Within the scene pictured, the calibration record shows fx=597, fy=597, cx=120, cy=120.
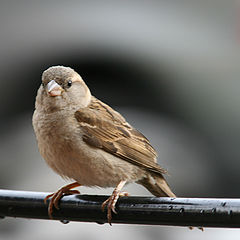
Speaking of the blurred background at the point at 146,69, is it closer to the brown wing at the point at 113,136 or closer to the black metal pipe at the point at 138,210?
the brown wing at the point at 113,136

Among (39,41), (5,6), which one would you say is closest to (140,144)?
(39,41)

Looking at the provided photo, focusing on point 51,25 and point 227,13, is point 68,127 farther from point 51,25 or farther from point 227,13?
point 227,13

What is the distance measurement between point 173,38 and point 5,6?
5.30 ft

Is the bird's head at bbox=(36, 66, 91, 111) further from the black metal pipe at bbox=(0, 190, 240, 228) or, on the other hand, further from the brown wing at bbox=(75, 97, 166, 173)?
the black metal pipe at bbox=(0, 190, 240, 228)

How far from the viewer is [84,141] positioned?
10.2ft

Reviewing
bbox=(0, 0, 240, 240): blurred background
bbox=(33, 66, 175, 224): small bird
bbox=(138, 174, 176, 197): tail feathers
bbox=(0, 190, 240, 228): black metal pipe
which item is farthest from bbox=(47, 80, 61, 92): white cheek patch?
bbox=(0, 0, 240, 240): blurred background

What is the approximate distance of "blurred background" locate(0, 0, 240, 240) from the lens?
17.0 ft

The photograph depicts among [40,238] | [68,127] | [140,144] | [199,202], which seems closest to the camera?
[199,202]

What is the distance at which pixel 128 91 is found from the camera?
17.9 ft

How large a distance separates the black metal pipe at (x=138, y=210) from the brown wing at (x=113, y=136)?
24.5 inches

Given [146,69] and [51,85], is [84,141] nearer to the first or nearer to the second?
[51,85]

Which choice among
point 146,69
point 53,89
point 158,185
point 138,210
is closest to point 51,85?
point 53,89

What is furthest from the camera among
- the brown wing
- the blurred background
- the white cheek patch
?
the blurred background

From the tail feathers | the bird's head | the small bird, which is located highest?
the bird's head
